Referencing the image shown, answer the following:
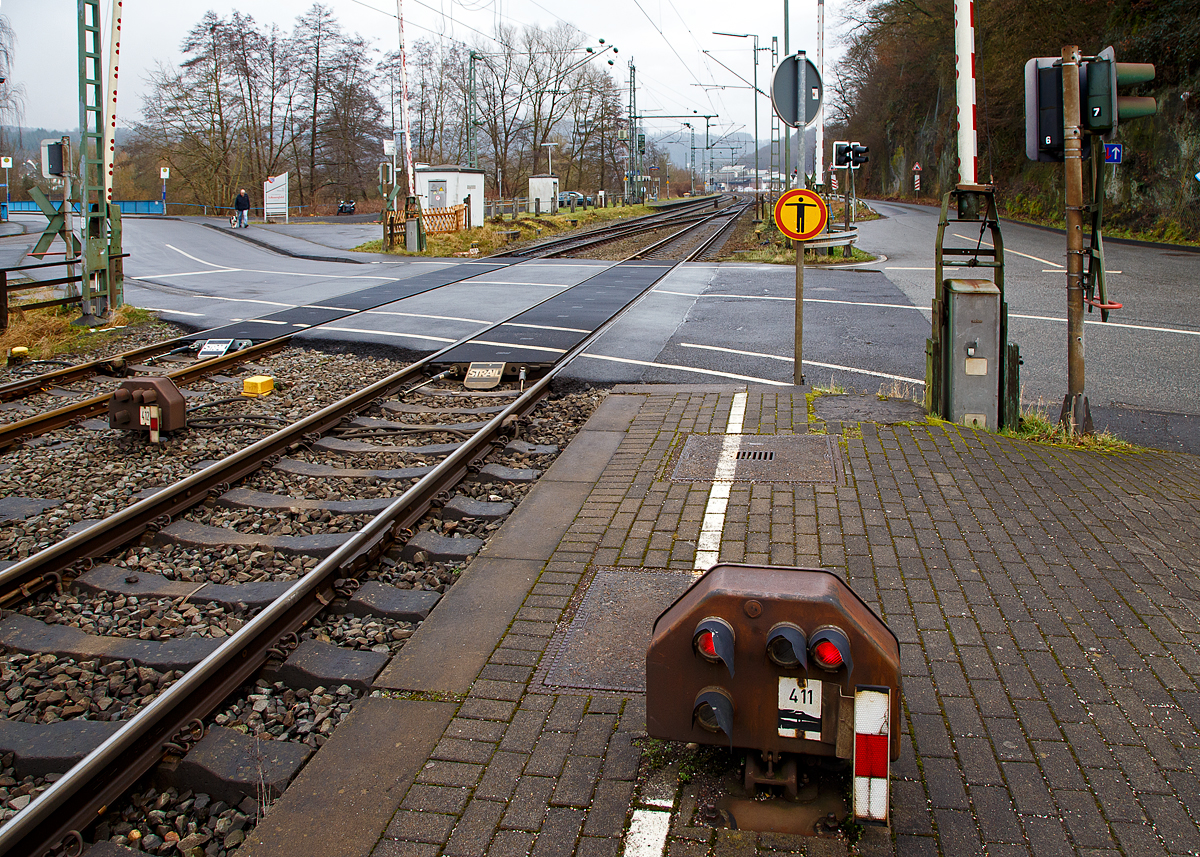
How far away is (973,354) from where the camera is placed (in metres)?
7.43

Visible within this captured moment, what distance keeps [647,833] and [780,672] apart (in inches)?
26.0

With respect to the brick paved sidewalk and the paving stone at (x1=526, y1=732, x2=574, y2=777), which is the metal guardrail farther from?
the paving stone at (x1=526, y1=732, x2=574, y2=777)

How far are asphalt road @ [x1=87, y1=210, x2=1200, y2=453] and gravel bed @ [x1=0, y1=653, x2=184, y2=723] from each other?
248 inches

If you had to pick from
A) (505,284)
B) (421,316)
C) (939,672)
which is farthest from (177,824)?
(505,284)

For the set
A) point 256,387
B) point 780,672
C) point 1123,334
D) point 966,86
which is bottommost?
point 780,672

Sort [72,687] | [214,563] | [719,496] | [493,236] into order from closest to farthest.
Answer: [72,687]
[214,563]
[719,496]
[493,236]

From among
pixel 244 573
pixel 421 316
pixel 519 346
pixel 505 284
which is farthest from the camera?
pixel 505 284

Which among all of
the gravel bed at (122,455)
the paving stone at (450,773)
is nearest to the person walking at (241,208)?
the gravel bed at (122,455)

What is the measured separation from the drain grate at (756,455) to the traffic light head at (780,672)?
12.2 feet

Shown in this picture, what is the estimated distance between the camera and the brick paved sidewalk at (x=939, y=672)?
2.95 m

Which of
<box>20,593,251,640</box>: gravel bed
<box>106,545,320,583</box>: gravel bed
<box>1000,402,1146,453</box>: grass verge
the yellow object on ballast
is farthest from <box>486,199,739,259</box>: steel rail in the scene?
<box>20,593,251,640</box>: gravel bed

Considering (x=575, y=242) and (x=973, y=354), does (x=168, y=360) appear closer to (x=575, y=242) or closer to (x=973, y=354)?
(x=973, y=354)

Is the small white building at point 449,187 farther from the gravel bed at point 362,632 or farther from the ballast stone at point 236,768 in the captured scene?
the ballast stone at point 236,768

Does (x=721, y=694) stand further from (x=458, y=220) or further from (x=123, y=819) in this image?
(x=458, y=220)
